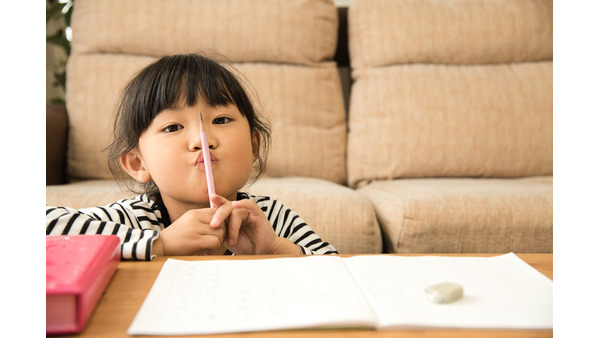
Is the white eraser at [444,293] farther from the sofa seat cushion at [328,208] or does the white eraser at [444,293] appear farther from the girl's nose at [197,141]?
the sofa seat cushion at [328,208]

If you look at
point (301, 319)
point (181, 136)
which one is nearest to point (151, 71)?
point (181, 136)

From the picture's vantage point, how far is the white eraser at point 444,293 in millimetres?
454

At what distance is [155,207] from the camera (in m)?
0.96

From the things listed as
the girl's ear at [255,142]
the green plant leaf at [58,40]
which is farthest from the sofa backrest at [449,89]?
the green plant leaf at [58,40]

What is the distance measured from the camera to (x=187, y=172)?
82 centimetres

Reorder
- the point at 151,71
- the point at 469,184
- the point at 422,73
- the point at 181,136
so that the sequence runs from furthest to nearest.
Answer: the point at 422,73 < the point at 469,184 < the point at 151,71 < the point at 181,136

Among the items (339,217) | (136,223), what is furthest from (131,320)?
(339,217)

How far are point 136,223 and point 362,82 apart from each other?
1.25 metres

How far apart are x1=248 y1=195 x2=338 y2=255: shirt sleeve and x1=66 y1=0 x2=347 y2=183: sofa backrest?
73 centimetres

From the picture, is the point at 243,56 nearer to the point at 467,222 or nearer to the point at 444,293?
the point at 467,222

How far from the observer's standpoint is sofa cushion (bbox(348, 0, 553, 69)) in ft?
6.40

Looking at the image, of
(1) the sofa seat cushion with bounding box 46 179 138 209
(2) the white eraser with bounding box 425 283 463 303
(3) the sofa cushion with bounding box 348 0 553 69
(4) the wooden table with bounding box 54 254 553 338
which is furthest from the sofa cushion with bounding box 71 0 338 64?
(2) the white eraser with bounding box 425 283 463 303

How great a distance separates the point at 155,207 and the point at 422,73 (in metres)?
1.27
